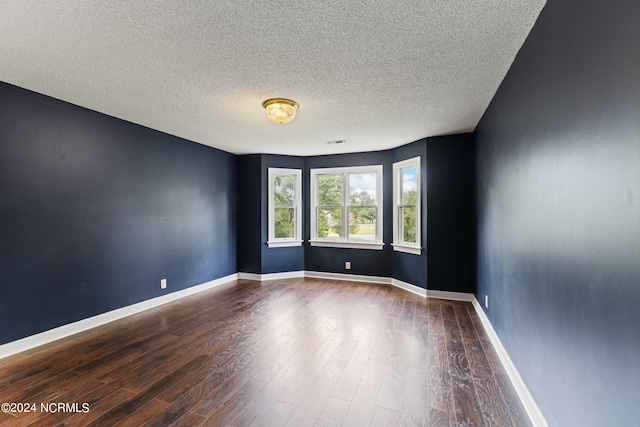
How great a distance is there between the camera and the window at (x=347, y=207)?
5.59 metres

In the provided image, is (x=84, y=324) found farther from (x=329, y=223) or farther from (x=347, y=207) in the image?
(x=347, y=207)

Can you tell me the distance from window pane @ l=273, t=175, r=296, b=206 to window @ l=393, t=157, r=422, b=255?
6.65 ft

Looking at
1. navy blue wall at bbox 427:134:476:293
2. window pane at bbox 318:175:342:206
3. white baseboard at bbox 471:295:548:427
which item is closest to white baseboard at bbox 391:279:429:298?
navy blue wall at bbox 427:134:476:293

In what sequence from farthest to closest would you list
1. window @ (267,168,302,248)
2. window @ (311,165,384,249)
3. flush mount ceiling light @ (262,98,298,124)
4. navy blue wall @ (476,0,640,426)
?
window @ (267,168,302,248)
window @ (311,165,384,249)
flush mount ceiling light @ (262,98,298,124)
navy blue wall @ (476,0,640,426)

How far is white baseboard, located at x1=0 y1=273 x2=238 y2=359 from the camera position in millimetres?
2760

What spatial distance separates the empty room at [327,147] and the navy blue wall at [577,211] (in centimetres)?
1

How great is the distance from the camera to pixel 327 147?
524 cm

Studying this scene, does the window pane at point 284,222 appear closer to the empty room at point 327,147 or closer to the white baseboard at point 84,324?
the empty room at point 327,147

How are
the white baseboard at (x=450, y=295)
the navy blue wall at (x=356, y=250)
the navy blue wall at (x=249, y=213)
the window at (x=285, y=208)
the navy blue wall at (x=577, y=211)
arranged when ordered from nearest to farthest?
the navy blue wall at (x=577, y=211), the white baseboard at (x=450, y=295), the navy blue wall at (x=356, y=250), the navy blue wall at (x=249, y=213), the window at (x=285, y=208)

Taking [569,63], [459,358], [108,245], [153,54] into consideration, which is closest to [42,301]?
[108,245]

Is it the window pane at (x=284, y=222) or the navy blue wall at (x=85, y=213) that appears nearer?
the navy blue wall at (x=85, y=213)

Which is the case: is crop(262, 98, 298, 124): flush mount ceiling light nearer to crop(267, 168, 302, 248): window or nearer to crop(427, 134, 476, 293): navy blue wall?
crop(427, 134, 476, 293): navy blue wall

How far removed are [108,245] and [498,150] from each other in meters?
4.42

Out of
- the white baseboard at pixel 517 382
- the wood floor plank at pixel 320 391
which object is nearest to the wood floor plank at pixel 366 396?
the wood floor plank at pixel 320 391
